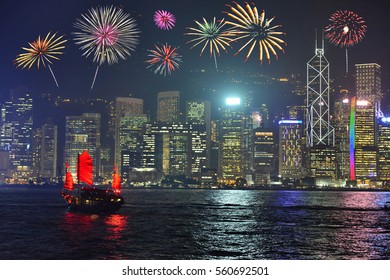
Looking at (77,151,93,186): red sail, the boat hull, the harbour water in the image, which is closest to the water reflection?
the harbour water

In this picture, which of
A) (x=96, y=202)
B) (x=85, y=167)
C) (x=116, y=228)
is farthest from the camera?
(x=96, y=202)

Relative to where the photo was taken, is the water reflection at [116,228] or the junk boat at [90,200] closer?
the water reflection at [116,228]

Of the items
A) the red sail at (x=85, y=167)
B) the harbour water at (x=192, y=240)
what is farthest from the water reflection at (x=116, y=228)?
the red sail at (x=85, y=167)

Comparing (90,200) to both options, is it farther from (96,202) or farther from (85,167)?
(85,167)

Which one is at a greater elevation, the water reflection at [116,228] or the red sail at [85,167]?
the red sail at [85,167]

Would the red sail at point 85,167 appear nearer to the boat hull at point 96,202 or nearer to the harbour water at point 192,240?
the boat hull at point 96,202

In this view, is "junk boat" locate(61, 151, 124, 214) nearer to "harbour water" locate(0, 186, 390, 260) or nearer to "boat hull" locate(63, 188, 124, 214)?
"boat hull" locate(63, 188, 124, 214)

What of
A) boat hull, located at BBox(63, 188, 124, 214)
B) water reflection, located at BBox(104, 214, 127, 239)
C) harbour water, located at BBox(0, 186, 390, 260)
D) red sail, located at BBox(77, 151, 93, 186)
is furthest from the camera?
boat hull, located at BBox(63, 188, 124, 214)

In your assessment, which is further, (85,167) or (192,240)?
(85,167)

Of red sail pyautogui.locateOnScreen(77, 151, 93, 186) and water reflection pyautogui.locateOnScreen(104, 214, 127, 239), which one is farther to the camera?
red sail pyautogui.locateOnScreen(77, 151, 93, 186)

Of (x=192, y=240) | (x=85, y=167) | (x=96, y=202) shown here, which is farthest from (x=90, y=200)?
(x=192, y=240)
